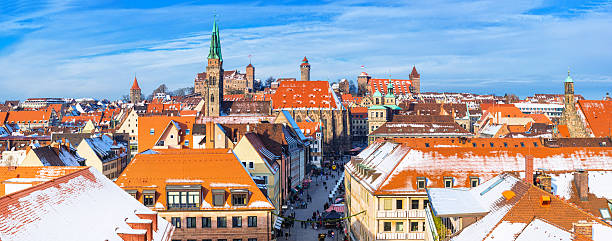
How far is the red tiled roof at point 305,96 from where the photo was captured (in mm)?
173375

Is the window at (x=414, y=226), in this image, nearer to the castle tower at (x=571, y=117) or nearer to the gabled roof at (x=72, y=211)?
the gabled roof at (x=72, y=211)

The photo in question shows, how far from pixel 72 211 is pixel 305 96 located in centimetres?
15069

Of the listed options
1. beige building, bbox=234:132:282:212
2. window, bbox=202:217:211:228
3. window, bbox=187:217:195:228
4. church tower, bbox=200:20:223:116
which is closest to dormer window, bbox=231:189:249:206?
window, bbox=202:217:211:228

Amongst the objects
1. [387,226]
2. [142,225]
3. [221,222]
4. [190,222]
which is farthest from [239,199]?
[142,225]

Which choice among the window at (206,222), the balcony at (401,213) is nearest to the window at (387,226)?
the balcony at (401,213)

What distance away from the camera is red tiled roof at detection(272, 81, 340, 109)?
6826 inches

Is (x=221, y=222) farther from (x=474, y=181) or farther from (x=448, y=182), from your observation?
(x=474, y=181)

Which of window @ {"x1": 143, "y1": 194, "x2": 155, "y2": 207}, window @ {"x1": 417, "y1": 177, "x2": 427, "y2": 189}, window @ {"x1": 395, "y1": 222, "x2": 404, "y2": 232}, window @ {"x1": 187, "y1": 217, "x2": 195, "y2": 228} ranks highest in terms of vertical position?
window @ {"x1": 417, "y1": 177, "x2": 427, "y2": 189}

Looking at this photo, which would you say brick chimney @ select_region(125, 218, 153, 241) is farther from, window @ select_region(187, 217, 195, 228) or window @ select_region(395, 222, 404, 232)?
window @ select_region(395, 222, 404, 232)

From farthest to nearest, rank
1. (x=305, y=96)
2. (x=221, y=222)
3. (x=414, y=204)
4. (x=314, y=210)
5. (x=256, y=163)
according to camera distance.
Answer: (x=305, y=96)
(x=314, y=210)
(x=256, y=163)
(x=414, y=204)
(x=221, y=222)

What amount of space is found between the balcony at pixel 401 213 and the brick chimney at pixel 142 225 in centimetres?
2297

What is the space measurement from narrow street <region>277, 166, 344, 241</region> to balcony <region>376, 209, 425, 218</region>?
13.2m

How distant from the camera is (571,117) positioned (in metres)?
106

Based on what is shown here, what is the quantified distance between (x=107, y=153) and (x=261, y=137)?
2688 centimetres
